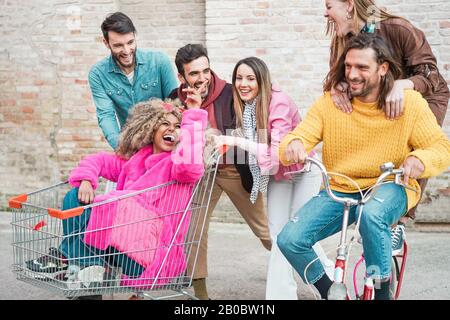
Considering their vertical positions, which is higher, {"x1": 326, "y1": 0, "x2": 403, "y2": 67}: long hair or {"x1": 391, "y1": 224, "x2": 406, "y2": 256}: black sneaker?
{"x1": 326, "y1": 0, "x2": 403, "y2": 67}: long hair

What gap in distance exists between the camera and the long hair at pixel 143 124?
14.9ft

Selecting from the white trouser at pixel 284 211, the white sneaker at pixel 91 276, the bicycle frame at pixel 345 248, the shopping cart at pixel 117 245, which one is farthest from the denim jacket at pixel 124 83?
the bicycle frame at pixel 345 248

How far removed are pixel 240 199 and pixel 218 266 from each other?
1319 mm

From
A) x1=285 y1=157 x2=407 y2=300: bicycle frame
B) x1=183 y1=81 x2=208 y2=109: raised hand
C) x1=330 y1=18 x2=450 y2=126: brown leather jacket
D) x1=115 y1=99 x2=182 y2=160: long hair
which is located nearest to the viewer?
x1=285 y1=157 x2=407 y2=300: bicycle frame

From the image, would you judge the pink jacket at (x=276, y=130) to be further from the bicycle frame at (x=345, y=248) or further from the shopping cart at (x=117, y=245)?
the bicycle frame at (x=345, y=248)

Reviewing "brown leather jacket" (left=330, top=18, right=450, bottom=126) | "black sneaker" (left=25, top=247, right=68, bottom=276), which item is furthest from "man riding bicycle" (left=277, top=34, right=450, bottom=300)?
"black sneaker" (left=25, top=247, right=68, bottom=276)

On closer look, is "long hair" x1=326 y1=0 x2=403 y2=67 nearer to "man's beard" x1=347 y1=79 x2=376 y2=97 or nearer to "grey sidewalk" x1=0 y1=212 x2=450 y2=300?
"man's beard" x1=347 y1=79 x2=376 y2=97

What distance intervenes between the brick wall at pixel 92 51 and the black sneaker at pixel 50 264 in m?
3.35

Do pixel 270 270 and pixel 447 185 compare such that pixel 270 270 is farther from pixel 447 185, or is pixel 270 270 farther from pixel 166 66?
pixel 447 185

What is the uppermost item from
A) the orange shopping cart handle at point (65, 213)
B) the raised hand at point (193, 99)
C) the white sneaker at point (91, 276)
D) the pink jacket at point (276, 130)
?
the raised hand at point (193, 99)

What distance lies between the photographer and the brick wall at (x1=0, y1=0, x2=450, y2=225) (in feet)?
22.8

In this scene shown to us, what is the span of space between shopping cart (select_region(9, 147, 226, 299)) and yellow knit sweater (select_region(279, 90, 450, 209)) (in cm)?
54

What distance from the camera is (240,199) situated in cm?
489

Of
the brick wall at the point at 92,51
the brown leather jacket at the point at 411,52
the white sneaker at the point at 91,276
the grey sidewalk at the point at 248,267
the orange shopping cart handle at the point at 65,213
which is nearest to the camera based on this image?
the orange shopping cart handle at the point at 65,213
